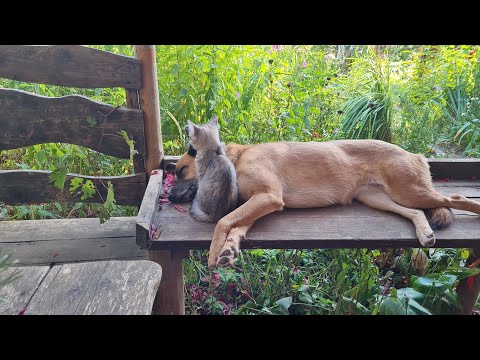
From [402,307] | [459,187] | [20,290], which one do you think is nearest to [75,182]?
[20,290]

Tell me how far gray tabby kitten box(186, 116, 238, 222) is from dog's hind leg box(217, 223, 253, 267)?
25 centimetres

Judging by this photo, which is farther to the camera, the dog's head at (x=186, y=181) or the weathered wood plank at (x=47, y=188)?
the weathered wood plank at (x=47, y=188)

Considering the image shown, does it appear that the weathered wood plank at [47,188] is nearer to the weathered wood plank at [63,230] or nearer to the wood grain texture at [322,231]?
the weathered wood plank at [63,230]

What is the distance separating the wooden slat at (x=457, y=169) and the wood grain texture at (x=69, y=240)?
2.50 m

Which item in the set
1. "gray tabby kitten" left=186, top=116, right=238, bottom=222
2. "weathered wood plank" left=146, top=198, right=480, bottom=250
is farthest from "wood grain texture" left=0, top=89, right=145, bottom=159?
"weathered wood plank" left=146, top=198, right=480, bottom=250

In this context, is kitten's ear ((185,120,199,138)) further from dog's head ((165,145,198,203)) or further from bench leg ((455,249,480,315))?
bench leg ((455,249,480,315))

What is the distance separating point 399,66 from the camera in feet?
20.2

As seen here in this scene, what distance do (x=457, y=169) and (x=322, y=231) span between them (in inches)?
64.4

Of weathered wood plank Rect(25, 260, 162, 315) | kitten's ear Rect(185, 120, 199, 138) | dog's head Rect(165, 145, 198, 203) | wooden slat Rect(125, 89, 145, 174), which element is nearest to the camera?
weathered wood plank Rect(25, 260, 162, 315)

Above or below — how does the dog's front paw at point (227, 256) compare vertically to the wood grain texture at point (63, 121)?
below

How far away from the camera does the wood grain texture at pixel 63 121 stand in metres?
3.20

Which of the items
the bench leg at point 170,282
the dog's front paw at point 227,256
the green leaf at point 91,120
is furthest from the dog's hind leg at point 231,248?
the green leaf at point 91,120

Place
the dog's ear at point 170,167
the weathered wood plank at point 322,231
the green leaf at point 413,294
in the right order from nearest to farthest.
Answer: the weathered wood plank at point 322,231 < the green leaf at point 413,294 < the dog's ear at point 170,167

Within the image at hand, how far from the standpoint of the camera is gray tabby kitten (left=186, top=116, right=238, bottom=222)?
9.23ft
